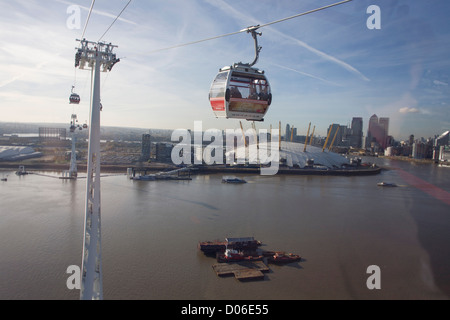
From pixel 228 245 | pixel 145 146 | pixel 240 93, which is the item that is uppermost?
pixel 240 93

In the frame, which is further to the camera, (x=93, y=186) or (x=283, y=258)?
(x=283, y=258)

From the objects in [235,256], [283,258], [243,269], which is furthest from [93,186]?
[283,258]

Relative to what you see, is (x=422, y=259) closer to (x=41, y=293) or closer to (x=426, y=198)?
(x=41, y=293)

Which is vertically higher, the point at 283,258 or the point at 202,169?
the point at 202,169

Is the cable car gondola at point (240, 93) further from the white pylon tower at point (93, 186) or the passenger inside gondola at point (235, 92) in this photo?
the white pylon tower at point (93, 186)

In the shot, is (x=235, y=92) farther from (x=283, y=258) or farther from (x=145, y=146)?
(x=145, y=146)

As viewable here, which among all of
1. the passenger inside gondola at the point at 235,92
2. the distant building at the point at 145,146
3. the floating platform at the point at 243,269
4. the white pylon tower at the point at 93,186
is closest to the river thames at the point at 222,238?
the floating platform at the point at 243,269

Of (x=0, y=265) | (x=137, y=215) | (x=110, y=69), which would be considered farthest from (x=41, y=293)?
(x=137, y=215)
